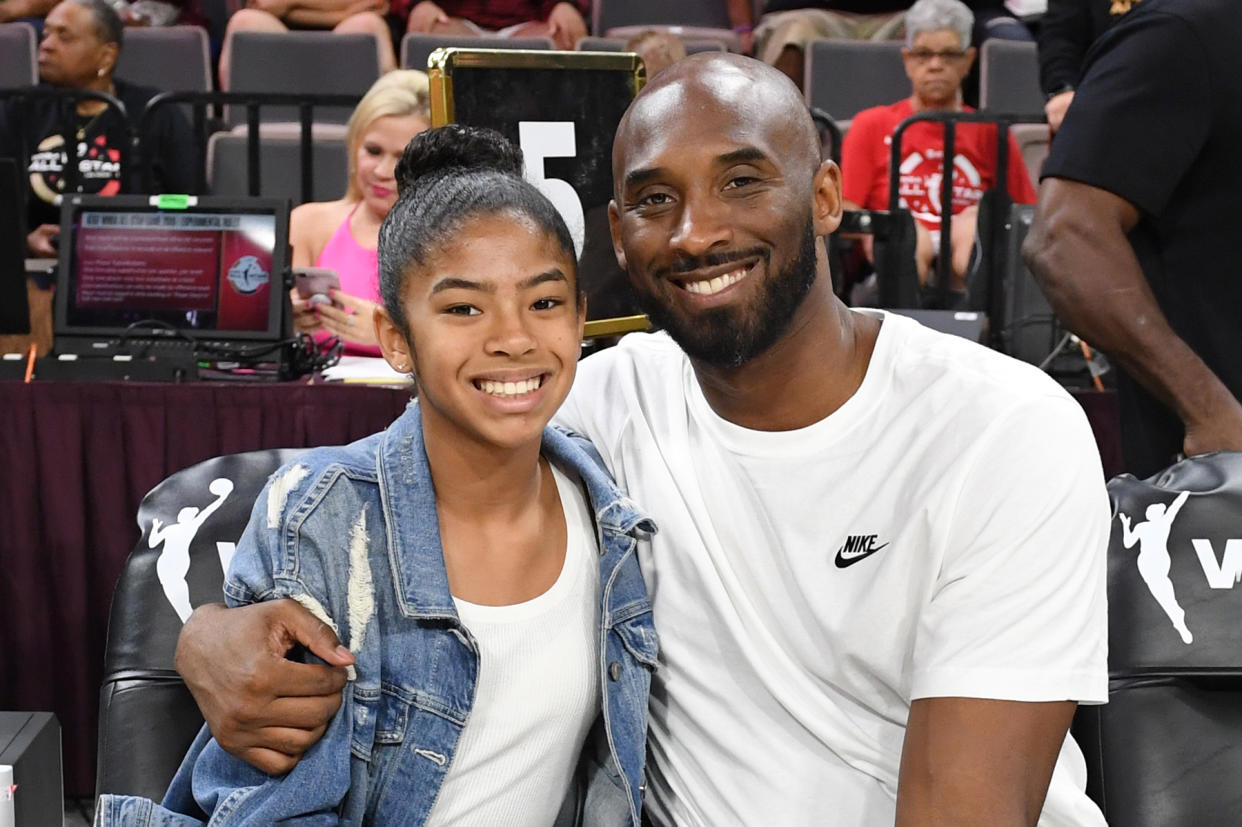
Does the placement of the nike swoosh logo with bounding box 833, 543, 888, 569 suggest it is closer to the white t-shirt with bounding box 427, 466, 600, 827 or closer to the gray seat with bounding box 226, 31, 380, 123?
the white t-shirt with bounding box 427, 466, 600, 827

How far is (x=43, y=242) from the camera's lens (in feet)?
16.5

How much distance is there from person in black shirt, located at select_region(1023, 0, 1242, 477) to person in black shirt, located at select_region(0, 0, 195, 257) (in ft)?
12.0

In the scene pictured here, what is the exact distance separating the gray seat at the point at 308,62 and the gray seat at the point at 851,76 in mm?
1974

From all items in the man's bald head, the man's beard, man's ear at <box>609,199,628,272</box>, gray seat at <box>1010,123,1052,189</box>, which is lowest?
gray seat at <box>1010,123,1052,189</box>

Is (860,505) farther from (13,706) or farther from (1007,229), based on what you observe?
(1007,229)

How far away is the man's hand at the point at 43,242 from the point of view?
16.5 ft

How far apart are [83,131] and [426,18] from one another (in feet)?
7.07

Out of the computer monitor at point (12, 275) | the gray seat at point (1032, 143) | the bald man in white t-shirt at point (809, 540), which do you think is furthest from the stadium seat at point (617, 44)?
the bald man in white t-shirt at point (809, 540)

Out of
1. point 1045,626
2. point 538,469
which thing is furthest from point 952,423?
point 538,469

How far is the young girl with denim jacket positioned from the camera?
5.32 ft

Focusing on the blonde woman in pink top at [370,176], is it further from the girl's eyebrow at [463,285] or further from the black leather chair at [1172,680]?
the black leather chair at [1172,680]

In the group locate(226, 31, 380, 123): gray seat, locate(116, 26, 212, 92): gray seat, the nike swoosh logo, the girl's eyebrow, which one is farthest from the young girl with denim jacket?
locate(116, 26, 212, 92): gray seat

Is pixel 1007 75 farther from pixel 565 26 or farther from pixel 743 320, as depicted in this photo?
pixel 743 320

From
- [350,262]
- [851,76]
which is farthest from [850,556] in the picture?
[851,76]
